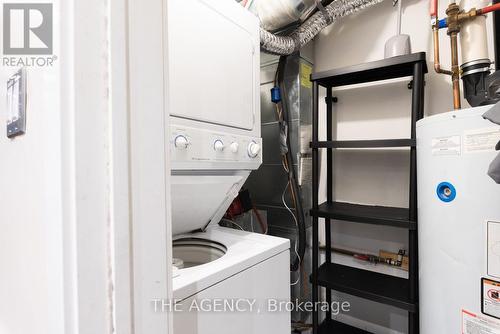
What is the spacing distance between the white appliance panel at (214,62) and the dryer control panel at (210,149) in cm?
6

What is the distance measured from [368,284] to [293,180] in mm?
697

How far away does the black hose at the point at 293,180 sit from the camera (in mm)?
1625

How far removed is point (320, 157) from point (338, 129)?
22 centimetres

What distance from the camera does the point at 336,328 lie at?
5.49 ft

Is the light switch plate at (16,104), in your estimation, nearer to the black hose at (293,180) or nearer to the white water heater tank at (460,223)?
the white water heater tank at (460,223)

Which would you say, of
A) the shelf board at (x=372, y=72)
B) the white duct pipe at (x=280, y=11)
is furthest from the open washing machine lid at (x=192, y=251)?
the white duct pipe at (x=280, y=11)

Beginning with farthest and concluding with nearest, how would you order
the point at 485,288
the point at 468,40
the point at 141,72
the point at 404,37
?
the point at 404,37 < the point at 468,40 < the point at 485,288 < the point at 141,72

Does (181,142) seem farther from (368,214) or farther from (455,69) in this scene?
(455,69)

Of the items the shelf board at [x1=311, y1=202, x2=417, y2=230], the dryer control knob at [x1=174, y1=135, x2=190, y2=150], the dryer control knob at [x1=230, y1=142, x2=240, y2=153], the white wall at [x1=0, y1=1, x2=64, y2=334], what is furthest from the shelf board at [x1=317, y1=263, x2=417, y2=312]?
the white wall at [x1=0, y1=1, x2=64, y2=334]

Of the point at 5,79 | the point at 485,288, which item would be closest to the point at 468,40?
the point at 485,288

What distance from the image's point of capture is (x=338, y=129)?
69.1 inches

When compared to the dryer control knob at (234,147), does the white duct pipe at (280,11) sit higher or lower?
higher

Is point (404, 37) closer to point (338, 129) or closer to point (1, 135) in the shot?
point (338, 129)

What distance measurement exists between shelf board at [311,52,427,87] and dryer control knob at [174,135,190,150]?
2.96 feet
